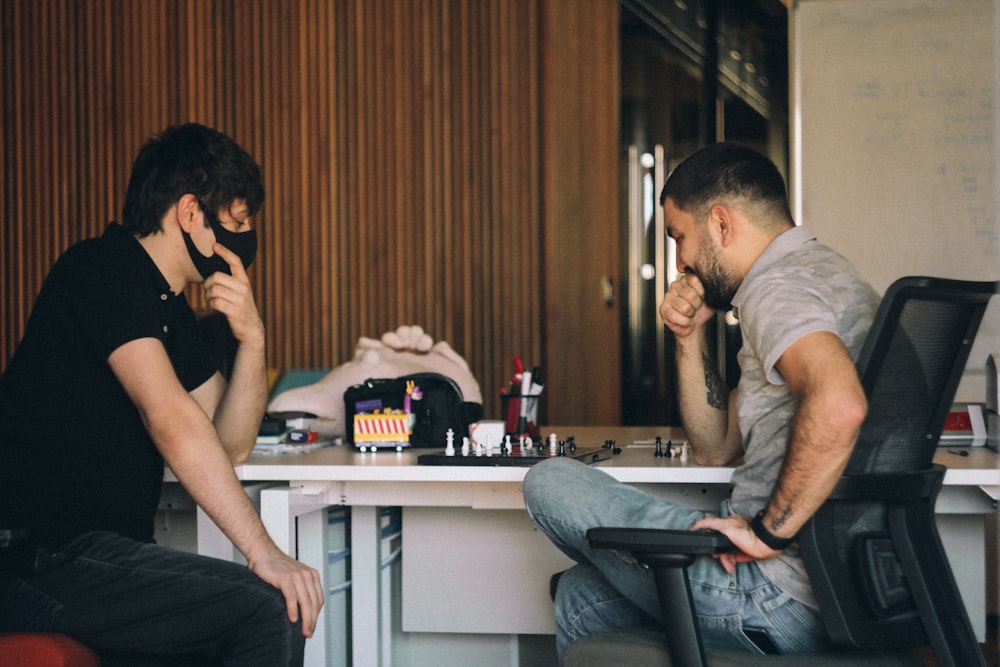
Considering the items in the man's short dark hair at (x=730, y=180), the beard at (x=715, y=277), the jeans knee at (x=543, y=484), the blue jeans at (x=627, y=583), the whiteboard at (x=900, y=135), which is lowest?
the blue jeans at (x=627, y=583)

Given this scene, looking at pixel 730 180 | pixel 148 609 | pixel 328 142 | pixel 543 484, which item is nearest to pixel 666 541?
pixel 543 484

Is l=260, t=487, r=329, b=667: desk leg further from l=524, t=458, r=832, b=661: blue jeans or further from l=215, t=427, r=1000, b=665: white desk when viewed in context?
l=524, t=458, r=832, b=661: blue jeans

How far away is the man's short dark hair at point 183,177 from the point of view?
2047mm

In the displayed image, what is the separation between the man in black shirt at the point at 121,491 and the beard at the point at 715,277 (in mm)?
922

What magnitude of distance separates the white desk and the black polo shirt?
33 cm

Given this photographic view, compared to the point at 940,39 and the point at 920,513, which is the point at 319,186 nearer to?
the point at 940,39

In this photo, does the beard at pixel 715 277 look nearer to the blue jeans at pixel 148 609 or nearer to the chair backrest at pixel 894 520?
the chair backrest at pixel 894 520

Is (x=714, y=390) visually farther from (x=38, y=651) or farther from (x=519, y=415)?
(x=38, y=651)

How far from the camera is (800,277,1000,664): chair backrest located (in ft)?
4.85

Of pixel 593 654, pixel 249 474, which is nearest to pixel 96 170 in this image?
pixel 249 474

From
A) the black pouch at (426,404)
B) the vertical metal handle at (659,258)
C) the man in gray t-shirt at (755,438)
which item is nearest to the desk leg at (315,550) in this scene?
the black pouch at (426,404)

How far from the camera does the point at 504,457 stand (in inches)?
80.0

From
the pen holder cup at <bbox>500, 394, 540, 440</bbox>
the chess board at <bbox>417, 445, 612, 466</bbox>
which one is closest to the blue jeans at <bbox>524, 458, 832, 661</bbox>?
the chess board at <bbox>417, 445, 612, 466</bbox>

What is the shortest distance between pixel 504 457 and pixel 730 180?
71 centimetres
